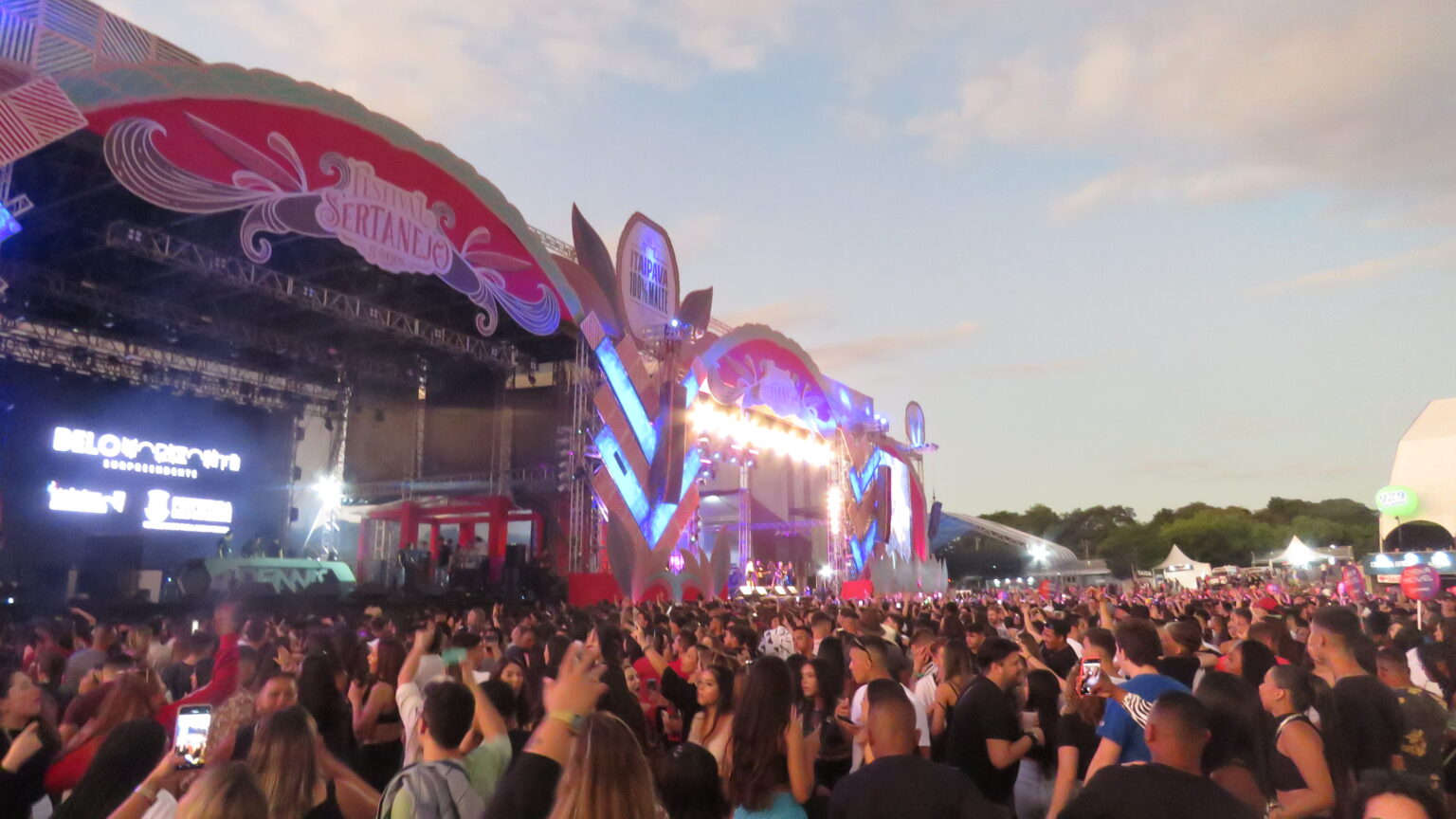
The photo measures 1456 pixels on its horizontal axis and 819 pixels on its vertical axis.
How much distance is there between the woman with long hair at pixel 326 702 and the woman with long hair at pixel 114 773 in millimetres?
863

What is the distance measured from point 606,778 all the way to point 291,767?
44.5 inches

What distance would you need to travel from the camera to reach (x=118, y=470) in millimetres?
20141

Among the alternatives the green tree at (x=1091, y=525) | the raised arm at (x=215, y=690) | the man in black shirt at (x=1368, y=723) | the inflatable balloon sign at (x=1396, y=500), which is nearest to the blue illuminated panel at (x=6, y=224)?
the raised arm at (x=215, y=690)

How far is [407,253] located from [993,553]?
48.7 meters

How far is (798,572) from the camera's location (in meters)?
33.9

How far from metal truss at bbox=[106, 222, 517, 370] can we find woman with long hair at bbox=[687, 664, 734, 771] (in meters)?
14.4

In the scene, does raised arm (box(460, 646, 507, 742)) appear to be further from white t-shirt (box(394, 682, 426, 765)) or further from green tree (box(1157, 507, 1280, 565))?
green tree (box(1157, 507, 1280, 565))

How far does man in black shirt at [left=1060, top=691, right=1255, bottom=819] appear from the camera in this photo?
8.59ft

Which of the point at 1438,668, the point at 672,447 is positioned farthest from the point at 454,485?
the point at 1438,668

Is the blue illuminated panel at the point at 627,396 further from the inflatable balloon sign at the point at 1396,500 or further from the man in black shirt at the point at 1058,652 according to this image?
the inflatable balloon sign at the point at 1396,500

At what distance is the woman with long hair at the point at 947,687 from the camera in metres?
5.10

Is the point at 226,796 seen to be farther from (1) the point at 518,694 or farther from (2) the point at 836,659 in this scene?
(2) the point at 836,659

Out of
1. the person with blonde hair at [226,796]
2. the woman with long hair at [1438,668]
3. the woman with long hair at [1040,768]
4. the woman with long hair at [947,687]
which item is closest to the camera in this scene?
the person with blonde hair at [226,796]

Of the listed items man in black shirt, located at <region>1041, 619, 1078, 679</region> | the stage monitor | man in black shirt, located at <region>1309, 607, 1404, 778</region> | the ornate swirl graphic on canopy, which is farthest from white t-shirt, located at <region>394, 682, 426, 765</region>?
the stage monitor
